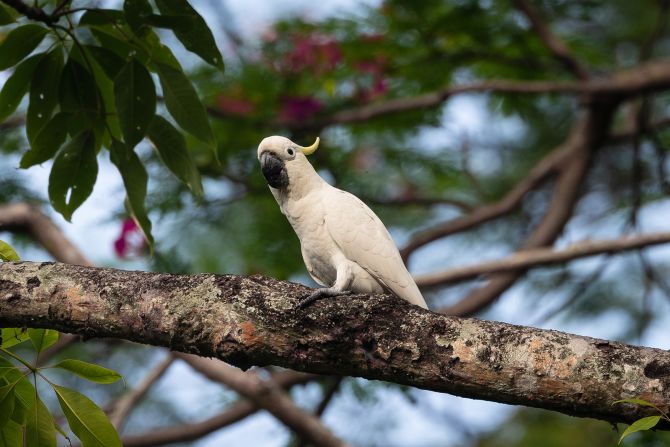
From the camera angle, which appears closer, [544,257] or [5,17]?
[5,17]

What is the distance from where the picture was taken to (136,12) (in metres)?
2.21

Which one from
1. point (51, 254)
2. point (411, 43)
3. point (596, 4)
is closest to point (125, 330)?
point (51, 254)

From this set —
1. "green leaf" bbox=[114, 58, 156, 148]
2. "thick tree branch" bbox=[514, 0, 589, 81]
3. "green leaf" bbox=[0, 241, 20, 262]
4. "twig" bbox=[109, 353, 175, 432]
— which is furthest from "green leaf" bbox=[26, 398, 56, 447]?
"thick tree branch" bbox=[514, 0, 589, 81]

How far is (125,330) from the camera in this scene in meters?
2.07

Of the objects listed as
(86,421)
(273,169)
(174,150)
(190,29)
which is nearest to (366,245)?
(273,169)

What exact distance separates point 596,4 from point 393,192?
1849 millimetres

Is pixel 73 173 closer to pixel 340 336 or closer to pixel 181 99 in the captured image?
pixel 181 99

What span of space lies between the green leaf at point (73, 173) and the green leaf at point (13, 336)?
437 mm

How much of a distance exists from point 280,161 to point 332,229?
0.29 meters

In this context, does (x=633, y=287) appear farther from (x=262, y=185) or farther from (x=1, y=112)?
(x=1, y=112)

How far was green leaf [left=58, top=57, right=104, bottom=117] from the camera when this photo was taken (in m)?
2.41

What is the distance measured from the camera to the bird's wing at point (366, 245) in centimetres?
283

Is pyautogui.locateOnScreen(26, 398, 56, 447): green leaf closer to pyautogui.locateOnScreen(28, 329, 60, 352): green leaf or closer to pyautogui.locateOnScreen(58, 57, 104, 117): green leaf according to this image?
pyautogui.locateOnScreen(28, 329, 60, 352): green leaf

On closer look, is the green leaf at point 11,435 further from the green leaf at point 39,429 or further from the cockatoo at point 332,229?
the cockatoo at point 332,229
